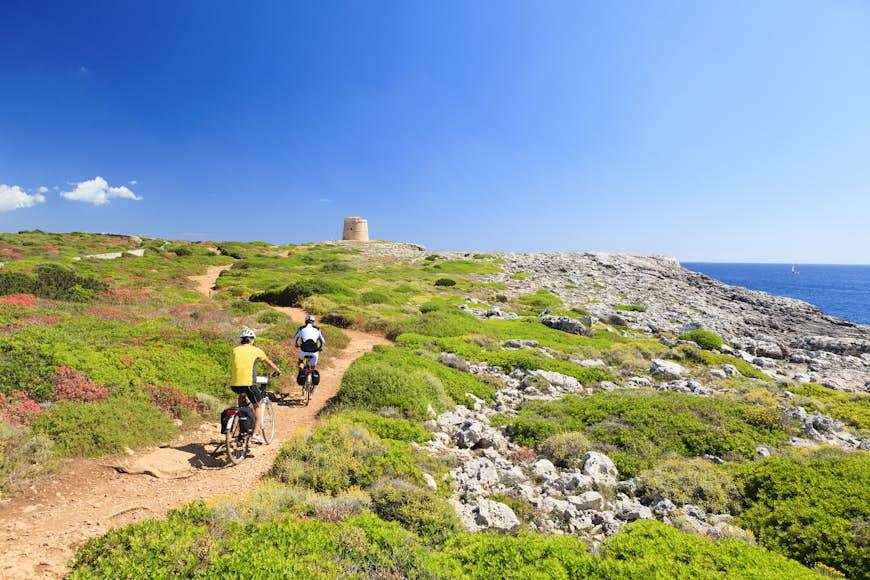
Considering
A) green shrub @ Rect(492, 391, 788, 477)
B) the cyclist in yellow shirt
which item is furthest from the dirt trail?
green shrub @ Rect(492, 391, 788, 477)

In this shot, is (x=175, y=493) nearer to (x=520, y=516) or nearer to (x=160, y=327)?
(x=520, y=516)

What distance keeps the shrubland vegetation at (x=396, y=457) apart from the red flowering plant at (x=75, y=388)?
1.8 inches

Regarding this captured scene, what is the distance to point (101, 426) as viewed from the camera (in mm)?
9047

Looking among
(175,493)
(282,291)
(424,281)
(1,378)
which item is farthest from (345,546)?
(424,281)

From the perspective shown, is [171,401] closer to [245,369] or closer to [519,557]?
[245,369]

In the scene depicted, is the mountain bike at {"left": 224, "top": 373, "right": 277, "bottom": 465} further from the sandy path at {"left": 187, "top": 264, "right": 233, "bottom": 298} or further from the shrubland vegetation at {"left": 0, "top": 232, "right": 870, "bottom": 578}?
the sandy path at {"left": 187, "top": 264, "right": 233, "bottom": 298}

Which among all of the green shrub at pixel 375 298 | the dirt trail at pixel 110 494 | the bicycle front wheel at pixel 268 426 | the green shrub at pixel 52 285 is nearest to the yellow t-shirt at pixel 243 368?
the bicycle front wheel at pixel 268 426

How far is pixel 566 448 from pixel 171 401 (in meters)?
10.9

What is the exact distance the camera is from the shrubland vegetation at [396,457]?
5.57 m

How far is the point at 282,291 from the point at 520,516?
26.3m

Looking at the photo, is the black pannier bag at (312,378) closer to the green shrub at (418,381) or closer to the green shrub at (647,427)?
the green shrub at (418,381)

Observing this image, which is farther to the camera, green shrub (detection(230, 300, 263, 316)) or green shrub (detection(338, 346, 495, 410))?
green shrub (detection(230, 300, 263, 316))

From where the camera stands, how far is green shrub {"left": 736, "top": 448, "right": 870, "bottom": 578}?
620 cm

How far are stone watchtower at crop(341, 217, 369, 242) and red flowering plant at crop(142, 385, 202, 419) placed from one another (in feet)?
294
